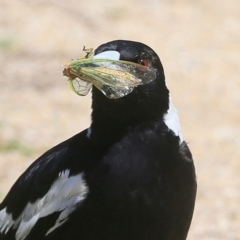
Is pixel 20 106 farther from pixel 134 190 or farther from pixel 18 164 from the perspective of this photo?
pixel 134 190

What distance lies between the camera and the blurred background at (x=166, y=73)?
15.8ft

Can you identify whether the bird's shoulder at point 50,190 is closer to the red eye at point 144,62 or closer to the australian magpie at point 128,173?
the australian magpie at point 128,173

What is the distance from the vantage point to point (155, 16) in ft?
24.0

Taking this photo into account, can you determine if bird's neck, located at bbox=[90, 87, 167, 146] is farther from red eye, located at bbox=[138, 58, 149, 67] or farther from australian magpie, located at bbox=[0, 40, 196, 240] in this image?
red eye, located at bbox=[138, 58, 149, 67]

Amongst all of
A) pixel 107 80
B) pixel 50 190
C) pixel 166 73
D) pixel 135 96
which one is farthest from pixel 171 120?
pixel 166 73

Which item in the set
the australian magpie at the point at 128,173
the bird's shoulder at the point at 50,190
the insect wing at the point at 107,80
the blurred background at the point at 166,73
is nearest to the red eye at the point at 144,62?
the australian magpie at the point at 128,173

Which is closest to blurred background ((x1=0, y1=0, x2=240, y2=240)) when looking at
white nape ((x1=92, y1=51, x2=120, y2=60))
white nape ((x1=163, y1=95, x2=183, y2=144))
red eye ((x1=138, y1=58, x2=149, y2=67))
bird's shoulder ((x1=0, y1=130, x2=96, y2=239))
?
bird's shoulder ((x1=0, y1=130, x2=96, y2=239))

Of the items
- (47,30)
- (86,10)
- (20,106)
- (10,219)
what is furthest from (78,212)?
(86,10)

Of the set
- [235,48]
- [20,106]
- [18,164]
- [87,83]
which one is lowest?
[87,83]

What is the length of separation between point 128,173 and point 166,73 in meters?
3.45

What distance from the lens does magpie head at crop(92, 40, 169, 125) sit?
274cm

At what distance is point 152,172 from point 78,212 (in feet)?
1.06

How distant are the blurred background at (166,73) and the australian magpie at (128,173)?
1464 mm

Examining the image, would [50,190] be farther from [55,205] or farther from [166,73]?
[166,73]
